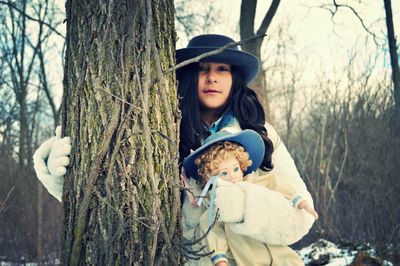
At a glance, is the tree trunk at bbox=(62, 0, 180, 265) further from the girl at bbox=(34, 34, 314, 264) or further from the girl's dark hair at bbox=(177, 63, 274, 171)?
the girl's dark hair at bbox=(177, 63, 274, 171)

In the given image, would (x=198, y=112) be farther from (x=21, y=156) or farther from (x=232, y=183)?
(x=21, y=156)

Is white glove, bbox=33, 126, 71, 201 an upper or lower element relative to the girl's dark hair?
lower

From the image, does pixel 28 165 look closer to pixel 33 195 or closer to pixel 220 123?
pixel 33 195

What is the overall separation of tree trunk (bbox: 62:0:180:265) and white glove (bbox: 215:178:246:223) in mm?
272

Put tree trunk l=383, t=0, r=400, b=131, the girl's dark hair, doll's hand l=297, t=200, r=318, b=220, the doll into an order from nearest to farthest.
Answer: doll's hand l=297, t=200, r=318, b=220
the doll
the girl's dark hair
tree trunk l=383, t=0, r=400, b=131

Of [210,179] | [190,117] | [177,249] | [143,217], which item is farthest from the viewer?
[190,117]

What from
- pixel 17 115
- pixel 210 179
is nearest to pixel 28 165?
pixel 17 115

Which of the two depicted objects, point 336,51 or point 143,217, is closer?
point 143,217

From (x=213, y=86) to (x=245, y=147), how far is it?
1.58ft

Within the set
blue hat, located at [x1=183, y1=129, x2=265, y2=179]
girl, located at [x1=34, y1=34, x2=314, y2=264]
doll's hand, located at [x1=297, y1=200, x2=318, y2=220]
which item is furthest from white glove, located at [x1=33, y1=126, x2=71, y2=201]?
doll's hand, located at [x1=297, y1=200, x2=318, y2=220]

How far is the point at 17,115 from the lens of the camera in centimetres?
879

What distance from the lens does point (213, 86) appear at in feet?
8.29

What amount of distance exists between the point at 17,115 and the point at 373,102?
22.9 ft

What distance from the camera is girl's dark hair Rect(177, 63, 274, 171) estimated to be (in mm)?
2395
